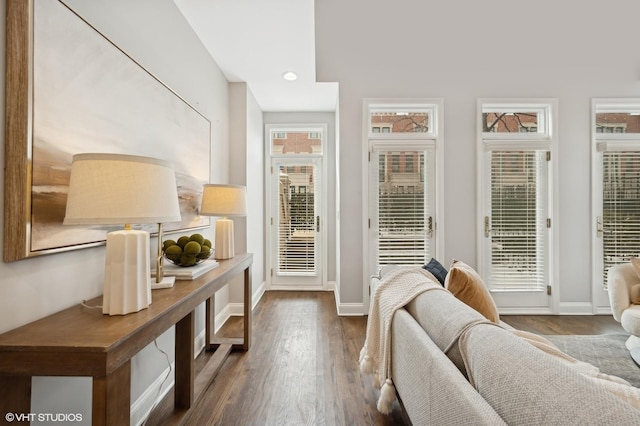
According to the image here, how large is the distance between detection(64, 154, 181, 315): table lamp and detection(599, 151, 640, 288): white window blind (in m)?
4.36

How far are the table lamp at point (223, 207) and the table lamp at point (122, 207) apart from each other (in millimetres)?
1020

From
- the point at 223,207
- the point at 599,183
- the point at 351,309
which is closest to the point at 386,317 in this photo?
the point at 223,207

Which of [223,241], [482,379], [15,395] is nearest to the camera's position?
[482,379]

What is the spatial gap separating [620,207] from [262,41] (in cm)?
414

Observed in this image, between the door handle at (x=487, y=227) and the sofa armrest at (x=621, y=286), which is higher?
the door handle at (x=487, y=227)

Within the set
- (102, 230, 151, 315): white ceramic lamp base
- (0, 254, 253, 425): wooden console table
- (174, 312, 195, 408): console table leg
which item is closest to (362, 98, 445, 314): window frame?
(174, 312, 195, 408): console table leg

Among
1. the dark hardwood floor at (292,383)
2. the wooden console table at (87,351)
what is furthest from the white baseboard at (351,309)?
the wooden console table at (87,351)

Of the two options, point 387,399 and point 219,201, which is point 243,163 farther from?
point 387,399

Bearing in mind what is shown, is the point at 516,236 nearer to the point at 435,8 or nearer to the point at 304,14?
the point at 435,8

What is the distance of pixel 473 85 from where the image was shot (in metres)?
3.36

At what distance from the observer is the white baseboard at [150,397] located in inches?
64.1

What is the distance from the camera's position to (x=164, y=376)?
1930mm

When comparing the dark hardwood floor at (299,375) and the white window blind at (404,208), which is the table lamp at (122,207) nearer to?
the dark hardwood floor at (299,375)

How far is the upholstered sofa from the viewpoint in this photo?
58 centimetres
